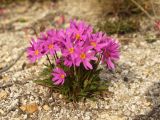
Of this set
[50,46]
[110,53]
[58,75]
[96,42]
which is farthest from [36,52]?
[110,53]

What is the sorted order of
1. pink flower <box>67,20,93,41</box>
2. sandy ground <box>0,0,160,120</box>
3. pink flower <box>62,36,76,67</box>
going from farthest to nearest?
sandy ground <box>0,0,160,120</box>, pink flower <box>67,20,93,41</box>, pink flower <box>62,36,76,67</box>

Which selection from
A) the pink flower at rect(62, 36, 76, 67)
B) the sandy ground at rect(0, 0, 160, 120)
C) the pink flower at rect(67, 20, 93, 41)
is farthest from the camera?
the sandy ground at rect(0, 0, 160, 120)

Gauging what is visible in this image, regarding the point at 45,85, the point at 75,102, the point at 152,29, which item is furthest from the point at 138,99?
the point at 152,29

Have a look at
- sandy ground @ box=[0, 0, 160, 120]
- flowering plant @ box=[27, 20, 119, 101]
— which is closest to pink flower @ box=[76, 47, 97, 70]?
flowering plant @ box=[27, 20, 119, 101]

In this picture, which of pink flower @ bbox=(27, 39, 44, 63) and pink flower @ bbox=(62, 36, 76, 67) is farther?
pink flower @ bbox=(27, 39, 44, 63)

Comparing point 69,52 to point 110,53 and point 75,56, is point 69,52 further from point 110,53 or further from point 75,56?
point 110,53

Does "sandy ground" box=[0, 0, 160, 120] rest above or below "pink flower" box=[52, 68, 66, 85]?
below

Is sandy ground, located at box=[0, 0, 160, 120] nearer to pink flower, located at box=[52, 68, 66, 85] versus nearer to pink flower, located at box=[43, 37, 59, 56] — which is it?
pink flower, located at box=[52, 68, 66, 85]

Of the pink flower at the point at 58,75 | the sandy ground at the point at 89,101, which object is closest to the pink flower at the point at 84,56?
the pink flower at the point at 58,75
